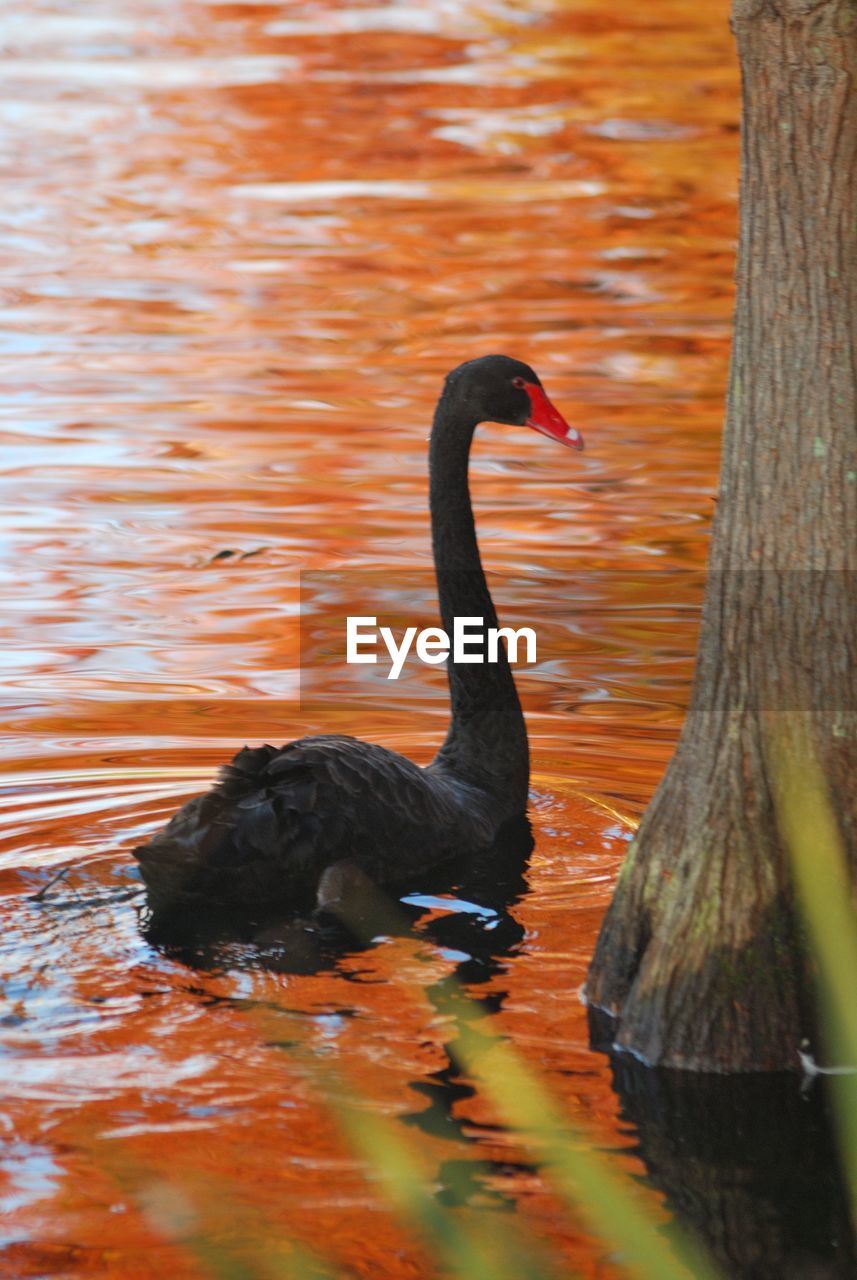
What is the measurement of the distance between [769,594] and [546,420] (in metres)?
2.03

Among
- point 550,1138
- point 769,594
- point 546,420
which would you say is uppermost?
point 546,420

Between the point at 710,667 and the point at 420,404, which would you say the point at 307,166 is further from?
the point at 710,667

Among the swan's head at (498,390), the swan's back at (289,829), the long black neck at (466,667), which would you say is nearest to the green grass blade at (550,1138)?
the swan's back at (289,829)

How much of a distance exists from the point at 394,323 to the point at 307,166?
4904 mm

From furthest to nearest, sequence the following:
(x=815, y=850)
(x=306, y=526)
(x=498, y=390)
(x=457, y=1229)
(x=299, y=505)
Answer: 1. (x=299, y=505)
2. (x=306, y=526)
3. (x=498, y=390)
4. (x=815, y=850)
5. (x=457, y=1229)

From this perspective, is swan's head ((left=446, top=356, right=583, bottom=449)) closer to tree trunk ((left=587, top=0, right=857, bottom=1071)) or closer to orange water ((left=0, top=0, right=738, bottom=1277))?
orange water ((left=0, top=0, right=738, bottom=1277))

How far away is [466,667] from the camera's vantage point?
577cm

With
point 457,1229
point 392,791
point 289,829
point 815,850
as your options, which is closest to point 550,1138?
point 457,1229

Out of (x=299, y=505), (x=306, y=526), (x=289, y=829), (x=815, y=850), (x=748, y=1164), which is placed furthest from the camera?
(x=299, y=505)

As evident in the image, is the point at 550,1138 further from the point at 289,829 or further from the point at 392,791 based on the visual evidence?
the point at 392,791

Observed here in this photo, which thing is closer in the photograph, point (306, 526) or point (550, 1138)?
point (550, 1138)

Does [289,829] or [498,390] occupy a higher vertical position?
[498,390]

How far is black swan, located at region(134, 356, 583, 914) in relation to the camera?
464 centimetres

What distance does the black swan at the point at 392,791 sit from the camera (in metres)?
4.64
